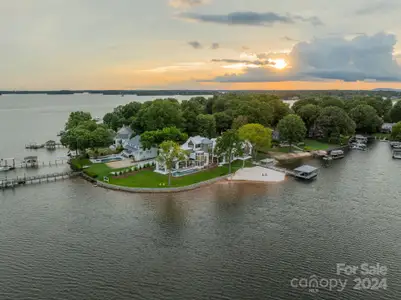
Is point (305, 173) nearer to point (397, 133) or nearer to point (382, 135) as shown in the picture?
point (397, 133)

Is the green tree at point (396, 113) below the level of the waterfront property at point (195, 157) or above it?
above

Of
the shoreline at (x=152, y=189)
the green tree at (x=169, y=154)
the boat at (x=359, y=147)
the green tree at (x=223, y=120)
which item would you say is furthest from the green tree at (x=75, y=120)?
the boat at (x=359, y=147)

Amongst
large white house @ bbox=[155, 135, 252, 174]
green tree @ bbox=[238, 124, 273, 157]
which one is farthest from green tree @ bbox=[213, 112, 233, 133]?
large white house @ bbox=[155, 135, 252, 174]

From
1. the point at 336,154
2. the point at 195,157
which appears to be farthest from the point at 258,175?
the point at 336,154

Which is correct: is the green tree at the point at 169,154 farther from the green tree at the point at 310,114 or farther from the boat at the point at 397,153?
the green tree at the point at 310,114

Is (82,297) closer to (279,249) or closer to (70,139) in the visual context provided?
(279,249)

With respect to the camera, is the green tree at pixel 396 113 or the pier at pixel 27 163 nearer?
the pier at pixel 27 163
